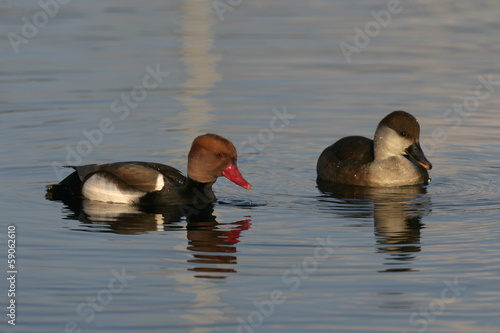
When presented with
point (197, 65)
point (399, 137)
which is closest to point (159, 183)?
point (399, 137)

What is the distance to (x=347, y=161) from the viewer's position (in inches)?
517

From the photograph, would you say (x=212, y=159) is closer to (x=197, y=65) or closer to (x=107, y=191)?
(x=107, y=191)

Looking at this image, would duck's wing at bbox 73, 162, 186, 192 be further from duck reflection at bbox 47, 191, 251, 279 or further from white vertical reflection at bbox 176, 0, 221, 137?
white vertical reflection at bbox 176, 0, 221, 137

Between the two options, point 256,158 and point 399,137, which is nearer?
point 399,137

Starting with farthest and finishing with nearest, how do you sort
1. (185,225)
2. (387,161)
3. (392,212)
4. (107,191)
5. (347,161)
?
1. (347,161)
2. (387,161)
3. (107,191)
4. (392,212)
5. (185,225)

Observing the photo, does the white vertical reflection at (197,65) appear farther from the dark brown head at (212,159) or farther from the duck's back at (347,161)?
the dark brown head at (212,159)

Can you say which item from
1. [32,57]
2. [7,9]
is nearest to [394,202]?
[32,57]

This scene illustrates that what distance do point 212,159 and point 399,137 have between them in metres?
2.90

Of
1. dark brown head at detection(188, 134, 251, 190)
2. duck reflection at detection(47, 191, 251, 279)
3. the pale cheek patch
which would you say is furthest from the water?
dark brown head at detection(188, 134, 251, 190)

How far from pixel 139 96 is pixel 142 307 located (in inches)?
374

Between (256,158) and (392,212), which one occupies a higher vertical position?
(256,158)

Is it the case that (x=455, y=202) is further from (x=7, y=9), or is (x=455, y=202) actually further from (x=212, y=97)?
(x=7, y=9)

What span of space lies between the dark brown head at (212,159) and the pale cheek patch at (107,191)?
2.32 ft

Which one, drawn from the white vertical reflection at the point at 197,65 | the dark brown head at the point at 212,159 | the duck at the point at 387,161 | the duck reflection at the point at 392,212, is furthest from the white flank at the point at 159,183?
the white vertical reflection at the point at 197,65
